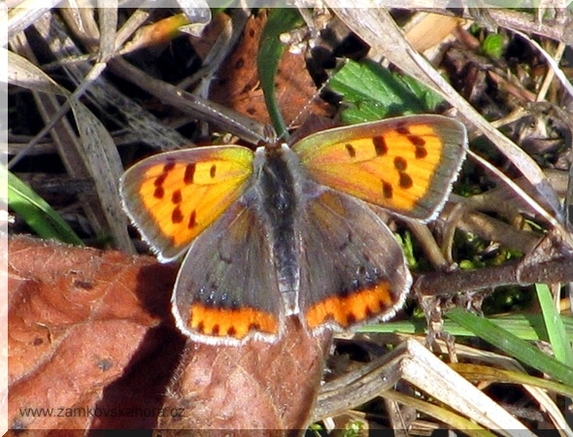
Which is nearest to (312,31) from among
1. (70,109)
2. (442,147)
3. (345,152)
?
(345,152)

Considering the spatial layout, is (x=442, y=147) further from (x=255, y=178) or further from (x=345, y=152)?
(x=255, y=178)

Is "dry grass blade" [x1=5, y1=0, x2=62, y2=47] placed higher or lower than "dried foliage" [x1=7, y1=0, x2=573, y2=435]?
higher

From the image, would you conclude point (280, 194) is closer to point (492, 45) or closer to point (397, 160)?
point (397, 160)

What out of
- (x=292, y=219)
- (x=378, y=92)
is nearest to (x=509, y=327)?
(x=292, y=219)

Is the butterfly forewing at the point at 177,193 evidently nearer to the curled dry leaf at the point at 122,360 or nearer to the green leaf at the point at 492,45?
the curled dry leaf at the point at 122,360

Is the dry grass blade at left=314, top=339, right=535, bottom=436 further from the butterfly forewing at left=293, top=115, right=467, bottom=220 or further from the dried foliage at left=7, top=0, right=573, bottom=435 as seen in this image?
the butterfly forewing at left=293, top=115, right=467, bottom=220

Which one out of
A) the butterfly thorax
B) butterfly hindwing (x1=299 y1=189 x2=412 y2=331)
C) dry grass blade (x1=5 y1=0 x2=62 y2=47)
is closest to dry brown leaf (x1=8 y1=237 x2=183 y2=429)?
the butterfly thorax
